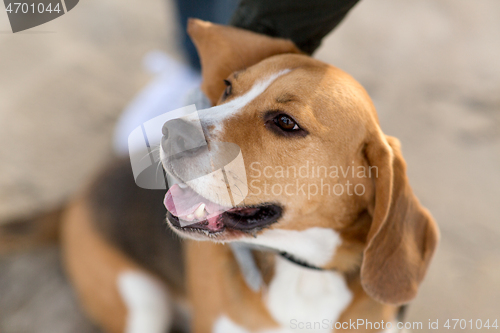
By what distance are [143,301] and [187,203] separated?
101 centimetres

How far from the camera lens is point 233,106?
4.78 feet

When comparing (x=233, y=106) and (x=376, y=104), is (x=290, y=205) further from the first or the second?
(x=376, y=104)

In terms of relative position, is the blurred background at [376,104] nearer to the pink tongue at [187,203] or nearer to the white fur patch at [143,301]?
→ the white fur patch at [143,301]

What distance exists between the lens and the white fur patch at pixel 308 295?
5.57ft

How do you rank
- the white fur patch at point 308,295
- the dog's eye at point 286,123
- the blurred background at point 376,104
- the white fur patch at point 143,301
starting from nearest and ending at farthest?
the dog's eye at point 286,123, the white fur patch at point 308,295, the white fur patch at point 143,301, the blurred background at point 376,104

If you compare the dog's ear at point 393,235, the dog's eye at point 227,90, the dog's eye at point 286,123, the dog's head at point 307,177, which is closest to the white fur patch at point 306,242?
the dog's head at point 307,177

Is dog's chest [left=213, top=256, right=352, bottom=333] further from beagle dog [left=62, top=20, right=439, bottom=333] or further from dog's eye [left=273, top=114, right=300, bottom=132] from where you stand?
dog's eye [left=273, top=114, right=300, bottom=132]

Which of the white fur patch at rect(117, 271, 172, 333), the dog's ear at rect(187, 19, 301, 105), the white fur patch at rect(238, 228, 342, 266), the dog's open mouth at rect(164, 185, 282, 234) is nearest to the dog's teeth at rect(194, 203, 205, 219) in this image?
the dog's open mouth at rect(164, 185, 282, 234)

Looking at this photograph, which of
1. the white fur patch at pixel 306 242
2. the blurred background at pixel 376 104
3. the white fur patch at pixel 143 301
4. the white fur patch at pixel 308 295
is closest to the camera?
the white fur patch at pixel 306 242

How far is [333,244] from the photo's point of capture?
1621 millimetres

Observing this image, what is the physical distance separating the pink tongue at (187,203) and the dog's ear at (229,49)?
51 cm

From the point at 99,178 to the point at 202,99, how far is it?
909 millimetres

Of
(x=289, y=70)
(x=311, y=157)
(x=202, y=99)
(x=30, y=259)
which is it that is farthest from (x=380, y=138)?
(x=30, y=259)

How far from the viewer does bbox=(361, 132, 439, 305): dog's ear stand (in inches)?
56.8
